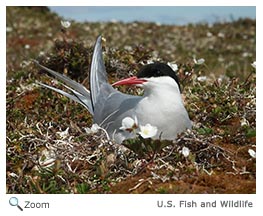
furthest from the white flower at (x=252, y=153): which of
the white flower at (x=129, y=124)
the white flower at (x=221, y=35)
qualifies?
the white flower at (x=221, y=35)

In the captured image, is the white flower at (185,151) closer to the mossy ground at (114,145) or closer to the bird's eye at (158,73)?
the mossy ground at (114,145)

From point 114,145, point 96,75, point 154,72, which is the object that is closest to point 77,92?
point 96,75

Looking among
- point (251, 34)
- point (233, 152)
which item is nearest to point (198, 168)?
point (233, 152)

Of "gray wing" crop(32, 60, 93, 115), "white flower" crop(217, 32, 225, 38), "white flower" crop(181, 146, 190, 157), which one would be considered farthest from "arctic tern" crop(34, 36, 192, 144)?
"white flower" crop(217, 32, 225, 38)

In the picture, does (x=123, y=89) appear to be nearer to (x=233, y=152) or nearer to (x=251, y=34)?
(x=233, y=152)

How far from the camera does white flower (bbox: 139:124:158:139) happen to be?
3.27 meters

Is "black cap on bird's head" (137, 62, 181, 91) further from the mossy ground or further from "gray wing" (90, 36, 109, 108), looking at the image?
"gray wing" (90, 36, 109, 108)

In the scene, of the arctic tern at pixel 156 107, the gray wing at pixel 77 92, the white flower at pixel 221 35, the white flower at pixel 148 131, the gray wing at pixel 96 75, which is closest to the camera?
the white flower at pixel 148 131

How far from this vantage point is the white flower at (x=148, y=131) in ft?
10.7

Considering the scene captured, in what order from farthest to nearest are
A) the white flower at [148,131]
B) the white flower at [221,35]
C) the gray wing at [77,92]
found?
the white flower at [221,35]
the gray wing at [77,92]
the white flower at [148,131]

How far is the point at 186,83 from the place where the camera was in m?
5.16

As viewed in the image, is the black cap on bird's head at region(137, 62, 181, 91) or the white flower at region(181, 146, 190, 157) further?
the black cap on bird's head at region(137, 62, 181, 91)

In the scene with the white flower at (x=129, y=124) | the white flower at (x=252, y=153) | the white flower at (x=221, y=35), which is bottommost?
the white flower at (x=252, y=153)

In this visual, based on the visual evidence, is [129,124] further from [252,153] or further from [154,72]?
[252,153]
